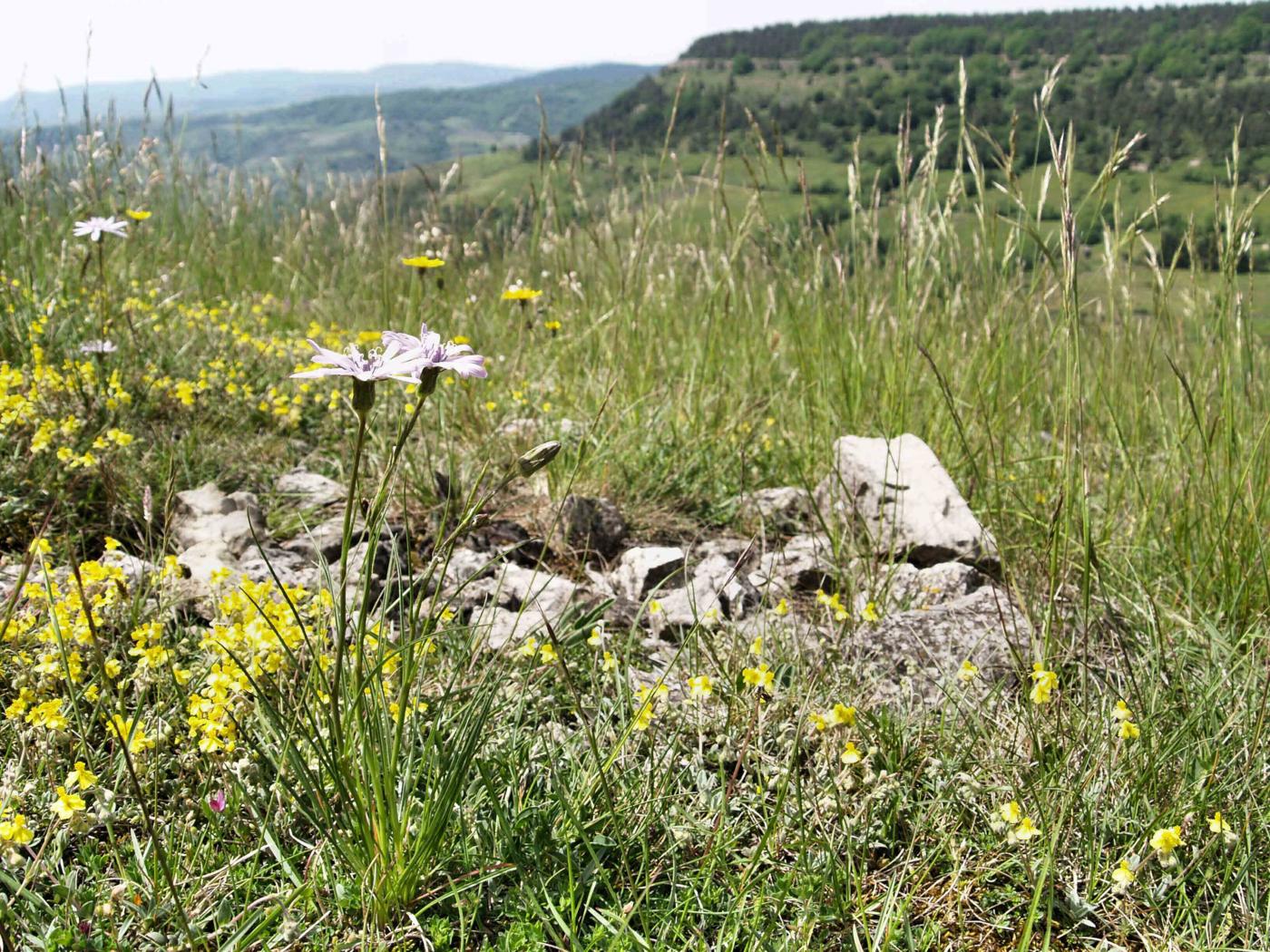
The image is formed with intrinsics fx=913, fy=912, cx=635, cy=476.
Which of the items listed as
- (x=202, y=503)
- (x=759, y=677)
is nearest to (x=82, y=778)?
(x=759, y=677)

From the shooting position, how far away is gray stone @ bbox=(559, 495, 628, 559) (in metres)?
2.67

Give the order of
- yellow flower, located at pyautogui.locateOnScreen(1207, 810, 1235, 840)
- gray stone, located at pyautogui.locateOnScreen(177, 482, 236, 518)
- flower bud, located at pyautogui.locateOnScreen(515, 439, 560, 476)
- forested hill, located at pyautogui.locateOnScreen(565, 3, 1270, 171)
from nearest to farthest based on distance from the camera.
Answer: flower bud, located at pyautogui.locateOnScreen(515, 439, 560, 476) → yellow flower, located at pyautogui.locateOnScreen(1207, 810, 1235, 840) → gray stone, located at pyautogui.locateOnScreen(177, 482, 236, 518) → forested hill, located at pyautogui.locateOnScreen(565, 3, 1270, 171)

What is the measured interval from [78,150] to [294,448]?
102 inches

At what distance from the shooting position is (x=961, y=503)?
2549 millimetres

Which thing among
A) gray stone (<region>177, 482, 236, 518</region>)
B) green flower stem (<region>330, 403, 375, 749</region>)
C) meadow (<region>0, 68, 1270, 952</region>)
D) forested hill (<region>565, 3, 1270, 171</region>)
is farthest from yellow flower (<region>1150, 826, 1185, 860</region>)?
forested hill (<region>565, 3, 1270, 171</region>)

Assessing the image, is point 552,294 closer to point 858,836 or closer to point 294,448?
point 294,448

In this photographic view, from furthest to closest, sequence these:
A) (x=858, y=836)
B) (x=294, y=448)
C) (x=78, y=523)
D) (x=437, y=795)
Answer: (x=294, y=448)
(x=78, y=523)
(x=858, y=836)
(x=437, y=795)

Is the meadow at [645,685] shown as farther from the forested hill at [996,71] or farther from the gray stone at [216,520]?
the forested hill at [996,71]

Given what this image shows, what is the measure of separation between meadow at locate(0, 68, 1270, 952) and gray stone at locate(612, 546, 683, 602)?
289mm

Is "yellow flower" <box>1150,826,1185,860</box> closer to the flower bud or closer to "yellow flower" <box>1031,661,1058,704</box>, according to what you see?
"yellow flower" <box>1031,661,1058,704</box>

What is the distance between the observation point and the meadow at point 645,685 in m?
1.36

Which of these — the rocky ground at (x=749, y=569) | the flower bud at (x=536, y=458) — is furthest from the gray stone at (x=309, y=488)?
the flower bud at (x=536, y=458)

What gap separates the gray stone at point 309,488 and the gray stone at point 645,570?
897mm

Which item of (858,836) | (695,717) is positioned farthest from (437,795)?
(858,836)
